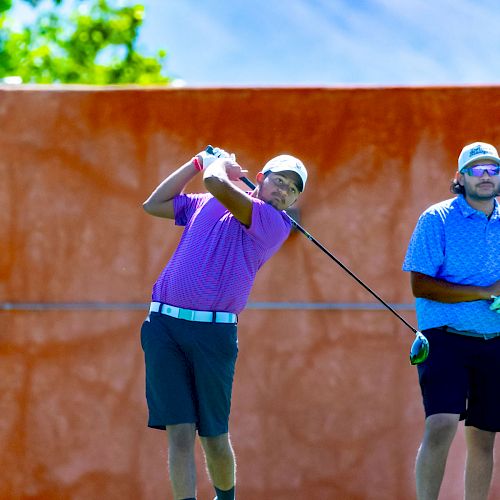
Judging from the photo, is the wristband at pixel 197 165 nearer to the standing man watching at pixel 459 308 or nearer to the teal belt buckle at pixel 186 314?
the teal belt buckle at pixel 186 314

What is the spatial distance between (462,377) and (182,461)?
1136 mm

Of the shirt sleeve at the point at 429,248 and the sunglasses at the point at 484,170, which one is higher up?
the sunglasses at the point at 484,170

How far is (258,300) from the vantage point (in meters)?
5.20

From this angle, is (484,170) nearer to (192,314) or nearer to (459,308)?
(459,308)

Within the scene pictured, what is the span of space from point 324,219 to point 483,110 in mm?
963

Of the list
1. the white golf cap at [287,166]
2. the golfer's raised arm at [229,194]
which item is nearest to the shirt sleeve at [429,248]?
the white golf cap at [287,166]

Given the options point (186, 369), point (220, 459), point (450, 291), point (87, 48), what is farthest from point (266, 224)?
point (87, 48)

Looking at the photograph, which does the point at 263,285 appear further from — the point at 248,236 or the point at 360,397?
the point at 248,236

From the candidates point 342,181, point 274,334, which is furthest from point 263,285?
point 342,181

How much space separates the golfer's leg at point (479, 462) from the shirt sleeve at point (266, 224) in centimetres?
117

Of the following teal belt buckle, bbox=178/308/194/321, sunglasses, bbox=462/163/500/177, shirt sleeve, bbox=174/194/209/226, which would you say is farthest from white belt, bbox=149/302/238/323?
sunglasses, bbox=462/163/500/177

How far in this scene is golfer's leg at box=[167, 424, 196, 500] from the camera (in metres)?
3.94

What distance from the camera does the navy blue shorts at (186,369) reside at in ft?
12.9

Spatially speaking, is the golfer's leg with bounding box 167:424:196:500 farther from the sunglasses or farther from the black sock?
the sunglasses
